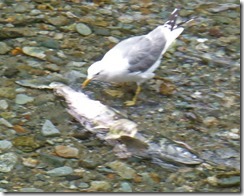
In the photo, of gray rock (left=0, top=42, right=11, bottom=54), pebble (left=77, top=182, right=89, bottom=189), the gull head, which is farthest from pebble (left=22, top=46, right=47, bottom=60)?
pebble (left=77, top=182, right=89, bottom=189)

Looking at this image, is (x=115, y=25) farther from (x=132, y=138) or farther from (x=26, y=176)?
(x=26, y=176)

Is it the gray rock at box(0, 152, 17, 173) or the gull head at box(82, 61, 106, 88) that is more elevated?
the gull head at box(82, 61, 106, 88)

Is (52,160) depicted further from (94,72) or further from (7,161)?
(94,72)

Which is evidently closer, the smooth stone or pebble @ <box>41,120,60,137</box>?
the smooth stone

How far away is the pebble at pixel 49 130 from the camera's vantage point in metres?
5.48

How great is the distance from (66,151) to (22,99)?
82 centimetres

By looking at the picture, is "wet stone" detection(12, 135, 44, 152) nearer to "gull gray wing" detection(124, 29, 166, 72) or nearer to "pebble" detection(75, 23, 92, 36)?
"gull gray wing" detection(124, 29, 166, 72)

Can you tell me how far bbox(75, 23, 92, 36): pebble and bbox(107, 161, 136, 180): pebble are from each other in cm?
206

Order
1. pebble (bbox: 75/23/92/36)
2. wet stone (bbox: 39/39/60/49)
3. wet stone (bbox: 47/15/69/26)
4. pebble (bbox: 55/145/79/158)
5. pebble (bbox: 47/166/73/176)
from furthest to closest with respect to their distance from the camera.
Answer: wet stone (bbox: 47/15/69/26) → pebble (bbox: 75/23/92/36) → wet stone (bbox: 39/39/60/49) → pebble (bbox: 55/145/79/158) → pebble (bbox: 47/166/73/176)

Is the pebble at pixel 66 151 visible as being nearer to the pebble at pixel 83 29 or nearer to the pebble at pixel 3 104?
the pebble at pixel 3 104

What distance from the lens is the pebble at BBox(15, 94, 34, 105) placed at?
19.2 feet

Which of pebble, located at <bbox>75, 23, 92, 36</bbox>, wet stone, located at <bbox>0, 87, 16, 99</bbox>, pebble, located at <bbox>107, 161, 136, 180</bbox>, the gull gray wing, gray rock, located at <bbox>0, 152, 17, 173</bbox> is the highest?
the gull gray wing

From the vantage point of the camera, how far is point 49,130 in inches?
217

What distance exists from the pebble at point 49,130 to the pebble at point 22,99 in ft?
1.17
